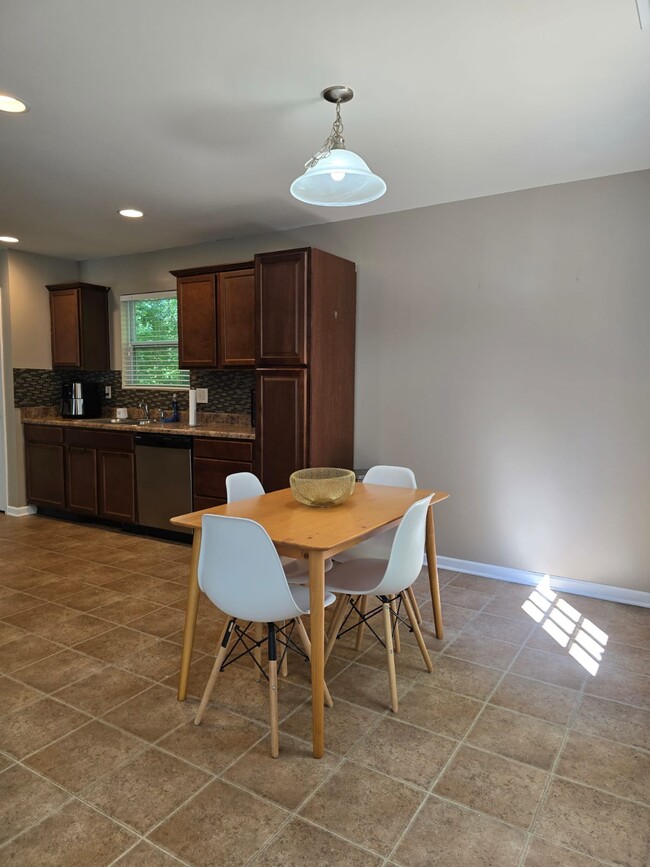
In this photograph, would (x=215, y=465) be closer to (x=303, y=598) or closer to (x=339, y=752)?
(x=303, y=598)

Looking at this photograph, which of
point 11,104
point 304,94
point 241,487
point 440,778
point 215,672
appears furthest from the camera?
point 241,487

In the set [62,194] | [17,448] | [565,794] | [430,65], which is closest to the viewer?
[565,794]

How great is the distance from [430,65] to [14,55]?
159cm

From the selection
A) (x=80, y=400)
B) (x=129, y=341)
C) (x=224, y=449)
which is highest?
(x=129, y=341)

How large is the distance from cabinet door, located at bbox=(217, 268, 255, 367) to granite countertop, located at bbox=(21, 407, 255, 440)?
22.2 inches

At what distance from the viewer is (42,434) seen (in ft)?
18.1

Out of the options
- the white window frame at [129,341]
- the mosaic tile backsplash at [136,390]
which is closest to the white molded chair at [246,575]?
the mosaic tile backsplash at [136,390]

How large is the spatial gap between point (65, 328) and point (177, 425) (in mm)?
1667

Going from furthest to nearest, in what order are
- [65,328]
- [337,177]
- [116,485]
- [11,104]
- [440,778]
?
[65,328] → [116,485] → [11,104] → [337,177] → [440,778]

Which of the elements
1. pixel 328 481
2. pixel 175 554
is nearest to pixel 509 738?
pixel 328 481

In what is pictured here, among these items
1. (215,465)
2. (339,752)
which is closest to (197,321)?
(215,465)

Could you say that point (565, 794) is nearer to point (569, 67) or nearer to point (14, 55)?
point (569, 67)

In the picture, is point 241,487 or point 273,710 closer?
point 273,710

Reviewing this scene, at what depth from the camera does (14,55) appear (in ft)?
7.14
